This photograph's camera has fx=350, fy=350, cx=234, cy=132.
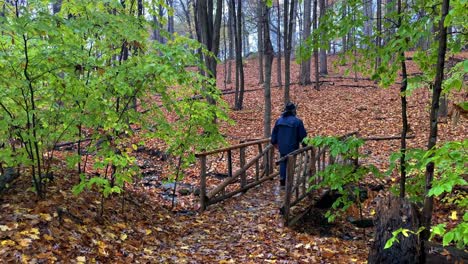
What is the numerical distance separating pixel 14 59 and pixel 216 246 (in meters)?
3.79

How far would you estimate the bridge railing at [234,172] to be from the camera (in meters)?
7.28

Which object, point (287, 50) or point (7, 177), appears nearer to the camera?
point (7, 177)

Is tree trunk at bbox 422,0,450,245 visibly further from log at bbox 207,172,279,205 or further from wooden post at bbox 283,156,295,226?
log at bbox 207,172,279,205

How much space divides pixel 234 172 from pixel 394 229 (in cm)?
563

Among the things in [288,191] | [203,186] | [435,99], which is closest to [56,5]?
[203,186]

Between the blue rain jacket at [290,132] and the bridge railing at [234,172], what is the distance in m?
0.92

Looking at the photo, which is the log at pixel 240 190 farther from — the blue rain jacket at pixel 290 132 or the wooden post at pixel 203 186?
the blue rain jacket at pixel 290 132

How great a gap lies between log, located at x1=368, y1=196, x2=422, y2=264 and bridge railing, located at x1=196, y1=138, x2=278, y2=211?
11.7ft

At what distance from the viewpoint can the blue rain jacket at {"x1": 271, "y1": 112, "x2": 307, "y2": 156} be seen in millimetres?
7598

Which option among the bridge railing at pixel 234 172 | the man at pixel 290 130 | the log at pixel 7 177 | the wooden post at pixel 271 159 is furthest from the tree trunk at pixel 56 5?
the wooden post at pixel 271 159

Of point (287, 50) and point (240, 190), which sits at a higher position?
point (287, 50)

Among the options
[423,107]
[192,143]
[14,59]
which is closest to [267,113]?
[192,143]

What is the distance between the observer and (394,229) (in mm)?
4316

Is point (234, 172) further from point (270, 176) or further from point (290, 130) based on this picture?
point (290, 130)
